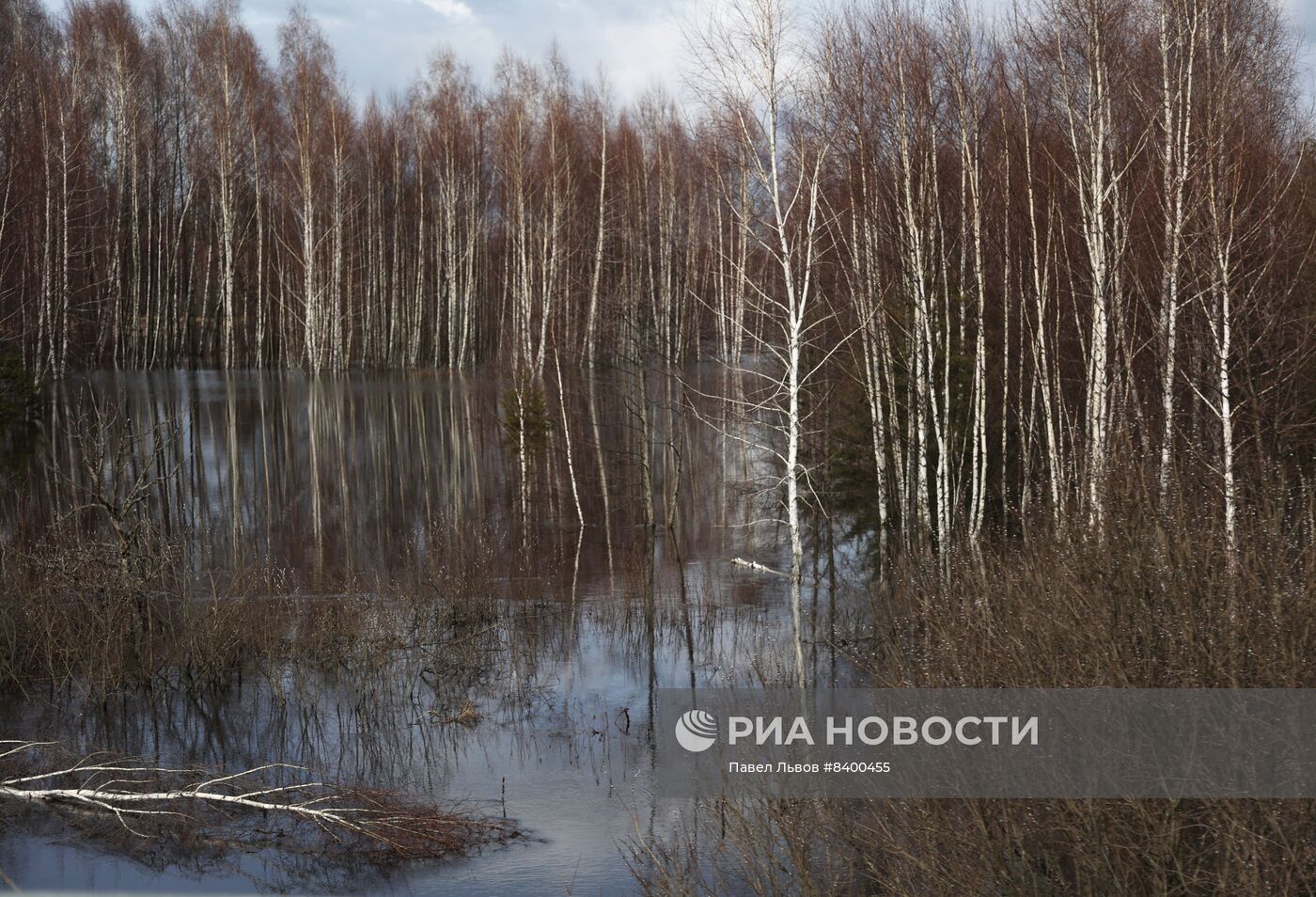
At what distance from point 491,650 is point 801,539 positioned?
602cm

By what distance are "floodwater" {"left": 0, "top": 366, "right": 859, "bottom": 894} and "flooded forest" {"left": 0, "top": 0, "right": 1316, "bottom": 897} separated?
6 centimetres

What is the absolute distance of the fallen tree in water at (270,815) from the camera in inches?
269

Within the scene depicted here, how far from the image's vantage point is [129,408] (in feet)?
84.5

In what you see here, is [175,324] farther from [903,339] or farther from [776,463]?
[903,339]

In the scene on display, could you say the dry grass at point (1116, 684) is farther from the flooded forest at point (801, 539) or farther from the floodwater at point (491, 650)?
the floodwater at point (491, 650)

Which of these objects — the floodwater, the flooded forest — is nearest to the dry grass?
the flooded forest

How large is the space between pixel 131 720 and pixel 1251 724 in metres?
8.14

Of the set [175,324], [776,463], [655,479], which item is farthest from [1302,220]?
[175,324]

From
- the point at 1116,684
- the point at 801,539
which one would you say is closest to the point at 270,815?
the point at 1116,684

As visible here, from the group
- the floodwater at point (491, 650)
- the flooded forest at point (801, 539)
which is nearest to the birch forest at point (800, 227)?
the flooded forest at point (801, 539)

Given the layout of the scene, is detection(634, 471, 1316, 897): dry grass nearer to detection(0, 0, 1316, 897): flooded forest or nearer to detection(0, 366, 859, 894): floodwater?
detection(0, 0, 1316, 897): flooded forest

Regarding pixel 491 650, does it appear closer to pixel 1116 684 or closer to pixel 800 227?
pixel 800 227

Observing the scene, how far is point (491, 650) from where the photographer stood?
34.6 feet

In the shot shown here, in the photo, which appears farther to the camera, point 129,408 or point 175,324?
point 175,324
